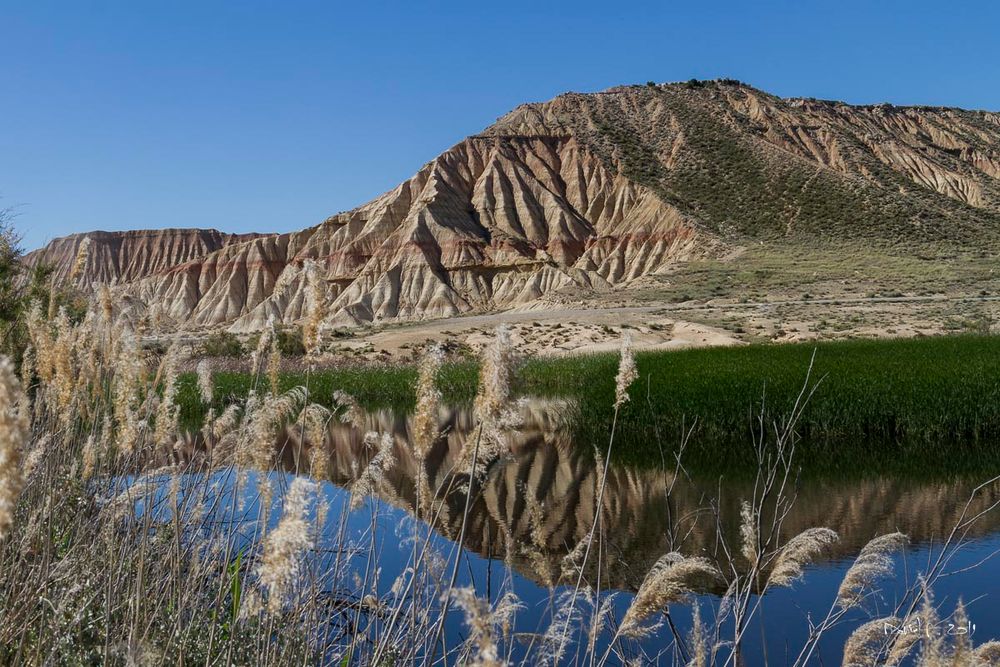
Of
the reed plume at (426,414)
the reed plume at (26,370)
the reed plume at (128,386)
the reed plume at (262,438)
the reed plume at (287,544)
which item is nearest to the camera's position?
the reed plume at (287,544)

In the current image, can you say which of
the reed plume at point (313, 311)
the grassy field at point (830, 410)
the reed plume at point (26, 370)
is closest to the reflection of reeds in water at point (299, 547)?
the reed plume at point (26, 370)

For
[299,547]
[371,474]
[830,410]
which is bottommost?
[830,410]

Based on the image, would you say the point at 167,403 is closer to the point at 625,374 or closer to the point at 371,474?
the point at 371,474

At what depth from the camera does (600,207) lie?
7562 cm

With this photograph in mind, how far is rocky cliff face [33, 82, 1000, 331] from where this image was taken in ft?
220

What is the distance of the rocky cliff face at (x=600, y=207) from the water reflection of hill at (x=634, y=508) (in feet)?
159

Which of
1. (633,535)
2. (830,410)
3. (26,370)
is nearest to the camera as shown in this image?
(26,370)

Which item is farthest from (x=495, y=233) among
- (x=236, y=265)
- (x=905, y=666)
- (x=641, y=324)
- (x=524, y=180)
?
(x=905, y=666)

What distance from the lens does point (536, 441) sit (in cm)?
1750

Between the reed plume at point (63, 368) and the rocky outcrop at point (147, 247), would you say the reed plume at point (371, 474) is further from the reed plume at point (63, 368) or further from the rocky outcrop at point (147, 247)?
the rocky outcrop at point (147, 247)

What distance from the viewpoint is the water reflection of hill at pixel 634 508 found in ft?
31.1

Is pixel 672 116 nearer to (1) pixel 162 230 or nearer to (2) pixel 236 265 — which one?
(2) pixel 236 265

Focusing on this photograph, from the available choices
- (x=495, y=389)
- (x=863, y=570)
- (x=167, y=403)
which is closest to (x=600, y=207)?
(x=167, y=403)

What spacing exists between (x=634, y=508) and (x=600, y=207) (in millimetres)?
65707
